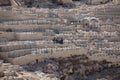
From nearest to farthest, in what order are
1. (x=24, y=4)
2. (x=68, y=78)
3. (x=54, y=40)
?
(x=68, y=78), (x=54, y=40), (x=24, y=4)

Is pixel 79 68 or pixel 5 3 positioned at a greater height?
pixel 5 3

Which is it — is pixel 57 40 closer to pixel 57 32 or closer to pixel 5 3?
pixel 57 32

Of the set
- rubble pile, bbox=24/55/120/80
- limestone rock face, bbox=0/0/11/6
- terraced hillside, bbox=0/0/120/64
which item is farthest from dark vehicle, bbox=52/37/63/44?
limestone rock face, bbox=0/0/11/6

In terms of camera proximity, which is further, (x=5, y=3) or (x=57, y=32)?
(x=5, y=3)

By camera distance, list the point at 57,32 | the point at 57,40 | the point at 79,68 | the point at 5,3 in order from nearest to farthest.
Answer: the point at 79,68, the point at 57,40, the point at 57,32, the point at 5,3

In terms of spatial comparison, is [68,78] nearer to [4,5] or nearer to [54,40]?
[54,40]

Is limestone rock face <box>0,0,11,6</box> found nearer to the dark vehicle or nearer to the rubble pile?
the dark vehicle

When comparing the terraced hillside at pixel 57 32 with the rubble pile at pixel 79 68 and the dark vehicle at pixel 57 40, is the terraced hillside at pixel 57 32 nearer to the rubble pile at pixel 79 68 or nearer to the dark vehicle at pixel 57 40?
the dark vehicle at pixel 57 40

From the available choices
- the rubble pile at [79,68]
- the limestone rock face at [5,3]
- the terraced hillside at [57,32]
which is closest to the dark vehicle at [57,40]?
Answer: the terraced hillside at [57,32]

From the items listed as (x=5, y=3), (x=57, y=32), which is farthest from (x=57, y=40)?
(x=5, y=3)

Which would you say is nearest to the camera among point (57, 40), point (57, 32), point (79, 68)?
point (79, 68)

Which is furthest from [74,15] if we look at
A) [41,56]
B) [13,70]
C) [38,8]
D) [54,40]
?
[13,70]
